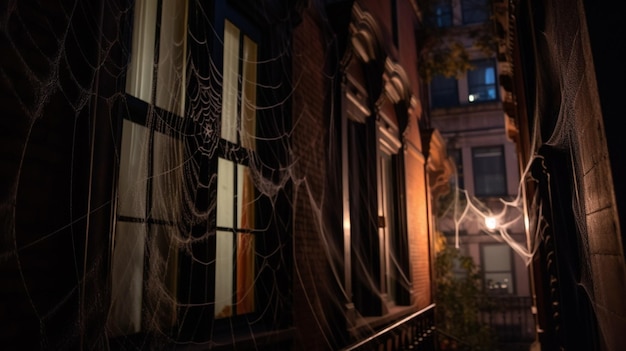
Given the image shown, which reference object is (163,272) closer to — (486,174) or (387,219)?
(387,219)

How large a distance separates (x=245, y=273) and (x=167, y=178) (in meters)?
1.29

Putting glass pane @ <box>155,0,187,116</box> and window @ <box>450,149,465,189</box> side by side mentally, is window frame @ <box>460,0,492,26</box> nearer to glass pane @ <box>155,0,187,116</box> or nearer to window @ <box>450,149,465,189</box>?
window @ <box>450,149,465,189</box>

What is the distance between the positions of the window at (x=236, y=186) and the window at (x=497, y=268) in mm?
16881

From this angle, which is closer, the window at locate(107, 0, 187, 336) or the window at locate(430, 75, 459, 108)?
the window at locate(107, 0, 187, 336)

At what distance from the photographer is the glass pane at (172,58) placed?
10.8 ft

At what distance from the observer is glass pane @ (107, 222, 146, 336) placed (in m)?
2.72

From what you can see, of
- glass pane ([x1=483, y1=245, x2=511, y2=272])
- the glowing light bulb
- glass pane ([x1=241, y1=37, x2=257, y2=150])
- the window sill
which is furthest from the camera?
glass pane ([x1=483, y1=245, x2=511, y2=272])

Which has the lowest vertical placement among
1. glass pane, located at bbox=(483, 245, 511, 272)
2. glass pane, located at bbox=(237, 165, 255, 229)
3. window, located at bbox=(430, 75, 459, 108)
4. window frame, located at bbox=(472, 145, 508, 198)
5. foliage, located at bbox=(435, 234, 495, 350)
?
foliage, located at bbox=(435, 234, 495, 350)

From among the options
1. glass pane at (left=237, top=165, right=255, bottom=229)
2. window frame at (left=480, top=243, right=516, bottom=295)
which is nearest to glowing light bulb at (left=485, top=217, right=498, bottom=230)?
glass pane at (left=237, top=165, right=255, bottom=229)

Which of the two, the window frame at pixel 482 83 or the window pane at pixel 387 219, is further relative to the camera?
the window frame at pixel 482 83

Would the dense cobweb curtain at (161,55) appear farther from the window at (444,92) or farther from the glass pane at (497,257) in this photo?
the window at (444,92)

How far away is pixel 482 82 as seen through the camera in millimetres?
21344

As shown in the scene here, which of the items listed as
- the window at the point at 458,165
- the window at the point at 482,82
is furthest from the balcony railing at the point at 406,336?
A: the window at the point at 482,82

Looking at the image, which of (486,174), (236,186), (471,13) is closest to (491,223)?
(236,186)
